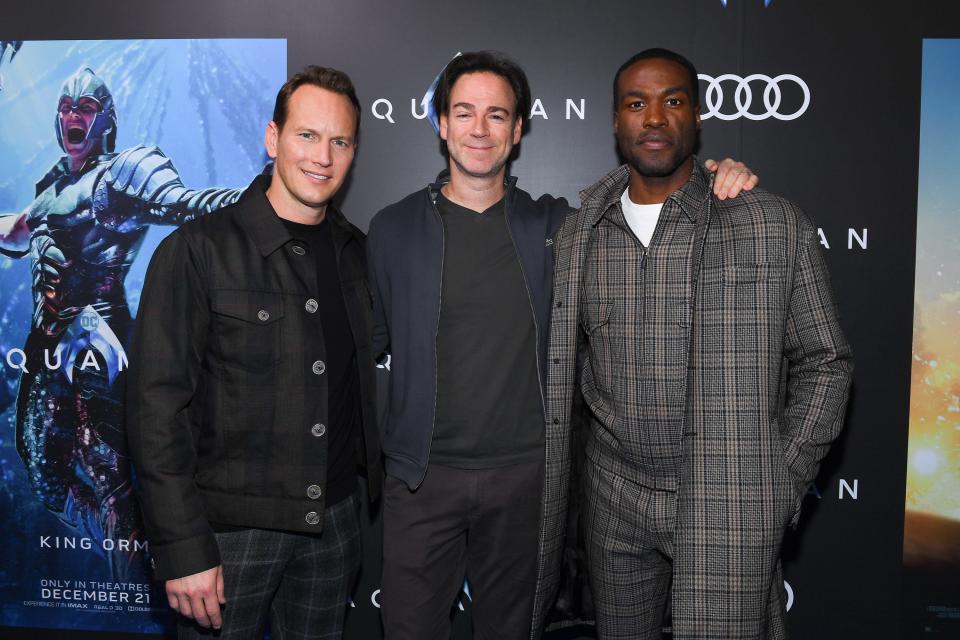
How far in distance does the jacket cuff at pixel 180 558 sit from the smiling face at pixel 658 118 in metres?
1.60

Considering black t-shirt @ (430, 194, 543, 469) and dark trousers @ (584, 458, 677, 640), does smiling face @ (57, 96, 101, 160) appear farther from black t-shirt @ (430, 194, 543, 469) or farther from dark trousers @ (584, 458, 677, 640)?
dark trousers @ (584, 458, 677, 640)

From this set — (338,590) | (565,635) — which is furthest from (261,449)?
(565,635)

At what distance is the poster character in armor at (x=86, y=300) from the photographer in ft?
9.15

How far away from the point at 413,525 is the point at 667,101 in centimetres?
153

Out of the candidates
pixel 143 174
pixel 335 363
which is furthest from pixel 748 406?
pixel 143 174

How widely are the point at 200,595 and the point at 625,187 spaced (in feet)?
5.53

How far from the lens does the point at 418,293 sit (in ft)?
6.94

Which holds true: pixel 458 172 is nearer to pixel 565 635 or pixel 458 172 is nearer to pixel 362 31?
pixel 362 31

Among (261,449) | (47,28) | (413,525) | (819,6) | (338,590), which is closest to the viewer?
(261,449)

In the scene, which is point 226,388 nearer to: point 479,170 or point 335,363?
point 335,363

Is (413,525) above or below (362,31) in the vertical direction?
below

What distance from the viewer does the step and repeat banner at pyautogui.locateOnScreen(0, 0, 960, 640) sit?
2604mm

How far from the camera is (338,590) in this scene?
1.98 meters

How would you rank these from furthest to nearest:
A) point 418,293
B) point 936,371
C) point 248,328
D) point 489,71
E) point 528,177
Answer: point 528,177, point 936,371, point 489,71, point 418,293, point 248,328
